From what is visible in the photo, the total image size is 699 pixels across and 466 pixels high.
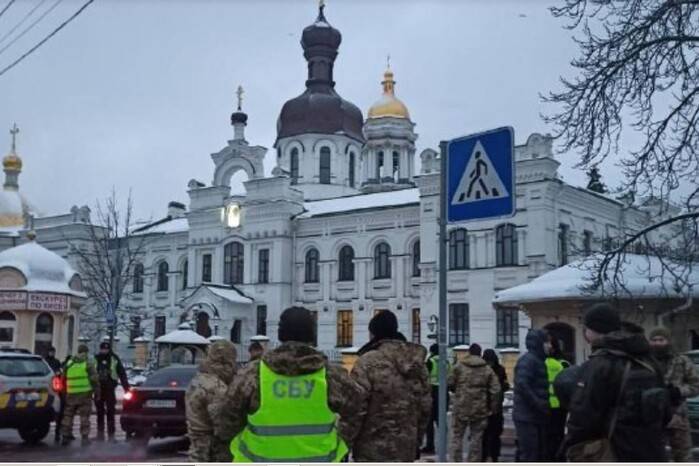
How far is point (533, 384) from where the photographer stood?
364 inches

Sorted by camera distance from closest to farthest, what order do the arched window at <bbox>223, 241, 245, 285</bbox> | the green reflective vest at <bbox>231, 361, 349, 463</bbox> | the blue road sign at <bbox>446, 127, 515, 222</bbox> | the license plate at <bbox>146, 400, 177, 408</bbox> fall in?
the green reflective vest at <bbox>231, 361, 349, 463</bbox>, the blue road sign at <bbox>446, 127, 515, 222</bbox>, the license plate at <bbox>146, 400, 177, 408</bbox>, the arched window at <bbox>223, 241, 245, 285</bbox>

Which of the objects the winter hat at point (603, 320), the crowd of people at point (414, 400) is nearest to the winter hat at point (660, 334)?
the crowd of people at point (414, 400)

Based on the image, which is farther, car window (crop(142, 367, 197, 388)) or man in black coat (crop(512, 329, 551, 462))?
car window (crop(142, 367, 197, 388))

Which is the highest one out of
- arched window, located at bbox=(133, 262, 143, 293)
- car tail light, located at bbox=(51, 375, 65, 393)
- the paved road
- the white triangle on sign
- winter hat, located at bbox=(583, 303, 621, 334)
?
arched window, located at bbox=(133, 262, 143, 293)

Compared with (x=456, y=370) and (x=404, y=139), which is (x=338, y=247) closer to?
(x=404, y=139)

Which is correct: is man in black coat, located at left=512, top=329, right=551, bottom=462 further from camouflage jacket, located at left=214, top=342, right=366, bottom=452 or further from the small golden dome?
the small golden dome

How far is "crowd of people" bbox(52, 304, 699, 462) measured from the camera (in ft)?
16.0

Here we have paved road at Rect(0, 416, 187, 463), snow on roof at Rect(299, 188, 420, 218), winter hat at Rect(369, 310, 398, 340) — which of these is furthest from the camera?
snow on roof at Rect(299, 188, 420, 218)

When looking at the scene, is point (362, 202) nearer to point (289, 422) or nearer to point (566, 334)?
point (566, 334)

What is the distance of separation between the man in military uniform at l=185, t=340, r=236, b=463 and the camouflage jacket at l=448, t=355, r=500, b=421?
3.44m

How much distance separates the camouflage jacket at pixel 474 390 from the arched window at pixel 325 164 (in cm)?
4290

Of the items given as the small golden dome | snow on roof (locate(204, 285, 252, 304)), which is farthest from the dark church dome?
the small golden dome

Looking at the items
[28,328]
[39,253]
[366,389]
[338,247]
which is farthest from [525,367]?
[338,247]

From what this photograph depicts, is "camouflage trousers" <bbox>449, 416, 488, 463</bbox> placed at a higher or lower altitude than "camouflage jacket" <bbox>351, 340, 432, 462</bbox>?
lower
